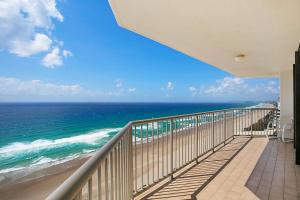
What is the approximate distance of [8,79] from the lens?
Result: 120 feet

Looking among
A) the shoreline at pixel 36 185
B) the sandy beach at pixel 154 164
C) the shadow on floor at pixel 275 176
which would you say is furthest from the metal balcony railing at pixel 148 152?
the shoreline at pixel 36 185

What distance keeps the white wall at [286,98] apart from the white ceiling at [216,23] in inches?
109

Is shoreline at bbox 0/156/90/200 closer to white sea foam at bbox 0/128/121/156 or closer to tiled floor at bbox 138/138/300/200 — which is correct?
tiled floor at bbox 138/138/300/200

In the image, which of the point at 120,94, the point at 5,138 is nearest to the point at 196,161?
the point at 5,138

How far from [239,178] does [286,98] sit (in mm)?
4884

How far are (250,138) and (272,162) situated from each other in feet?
8.89

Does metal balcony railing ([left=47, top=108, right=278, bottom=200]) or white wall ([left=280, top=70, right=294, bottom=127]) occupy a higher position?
white wall ([left=280, top=70, right=294, bottom=127])

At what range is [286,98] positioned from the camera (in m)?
7.06

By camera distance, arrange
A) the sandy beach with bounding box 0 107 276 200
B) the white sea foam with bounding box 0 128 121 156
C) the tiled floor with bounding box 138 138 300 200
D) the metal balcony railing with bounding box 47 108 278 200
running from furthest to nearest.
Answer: the white sea foam with bounding box 0 128 121 156 < the sandy beach with bounding box 0 107 276 200 < the tiled floor with bounding box 138 138 300 200 < the metal balcony railing with bounding box 47 108 278 200

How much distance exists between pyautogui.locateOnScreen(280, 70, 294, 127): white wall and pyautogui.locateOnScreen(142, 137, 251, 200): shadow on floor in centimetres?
288

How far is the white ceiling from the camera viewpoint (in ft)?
8.55

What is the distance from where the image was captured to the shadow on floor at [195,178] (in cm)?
293

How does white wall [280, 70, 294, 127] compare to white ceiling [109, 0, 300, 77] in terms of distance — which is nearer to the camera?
white ceiling [109, 0, 300, 77]

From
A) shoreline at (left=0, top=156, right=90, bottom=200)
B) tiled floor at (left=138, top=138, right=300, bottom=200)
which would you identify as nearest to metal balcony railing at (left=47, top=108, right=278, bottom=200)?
tiled floor at (left=138, top=138, right=300, bottom=200)
